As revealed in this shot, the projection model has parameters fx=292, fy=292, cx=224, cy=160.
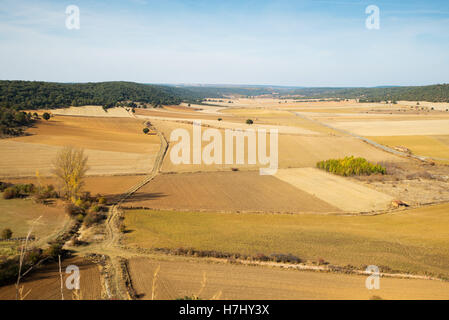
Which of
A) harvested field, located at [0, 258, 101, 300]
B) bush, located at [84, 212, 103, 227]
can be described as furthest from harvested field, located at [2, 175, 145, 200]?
harvested field, located at [0, 258, 101, 300]

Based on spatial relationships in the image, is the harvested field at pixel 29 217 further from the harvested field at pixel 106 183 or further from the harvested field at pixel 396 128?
the harvested field at pixel 396 128

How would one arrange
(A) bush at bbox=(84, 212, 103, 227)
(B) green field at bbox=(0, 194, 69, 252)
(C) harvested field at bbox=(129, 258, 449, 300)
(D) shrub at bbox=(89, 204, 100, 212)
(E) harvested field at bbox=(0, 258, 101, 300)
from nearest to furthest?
(E) harvested field at bbox=(0, 258, 101, 300) → (C) harvested field at bbox=(129, 258, 449, 300) → (B) green field at bbox=(0, 194, 69, 252) → (A) bush at bbox=(84, 212, 103, 227) → (D) shrub at bbox=(89, 204, 100, 212)

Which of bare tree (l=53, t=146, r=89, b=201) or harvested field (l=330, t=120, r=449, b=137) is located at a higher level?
harvested field (l=330, t=120, r=449, b=137)

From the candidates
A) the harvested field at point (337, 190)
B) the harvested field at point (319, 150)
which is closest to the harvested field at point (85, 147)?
the harvested field at point (337, 190)

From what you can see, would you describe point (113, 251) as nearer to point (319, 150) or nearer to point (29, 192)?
point (29, 192)

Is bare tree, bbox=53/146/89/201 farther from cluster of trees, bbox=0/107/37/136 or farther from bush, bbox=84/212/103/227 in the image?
cluster of trees, bbox=0/107/37/136
